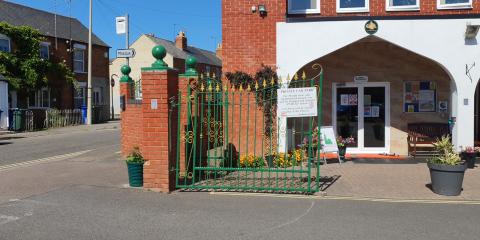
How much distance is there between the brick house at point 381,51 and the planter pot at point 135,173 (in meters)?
4.49

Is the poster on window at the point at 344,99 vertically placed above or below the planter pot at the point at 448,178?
above

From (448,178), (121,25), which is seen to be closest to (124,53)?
(121,25)

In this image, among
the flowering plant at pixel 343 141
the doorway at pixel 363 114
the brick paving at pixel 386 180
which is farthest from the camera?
the doorway at pixel 363 114

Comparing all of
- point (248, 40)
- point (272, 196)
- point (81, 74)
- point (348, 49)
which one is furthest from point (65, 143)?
point (81, 74)

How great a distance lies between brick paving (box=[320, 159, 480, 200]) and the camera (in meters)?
8.38

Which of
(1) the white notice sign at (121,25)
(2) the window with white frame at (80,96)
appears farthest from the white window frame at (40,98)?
(1) the white notice sign at (121,25)

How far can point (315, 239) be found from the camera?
5656 mm

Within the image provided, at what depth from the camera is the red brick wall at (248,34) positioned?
12234 millimetres

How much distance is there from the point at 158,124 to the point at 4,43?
76.0 ft

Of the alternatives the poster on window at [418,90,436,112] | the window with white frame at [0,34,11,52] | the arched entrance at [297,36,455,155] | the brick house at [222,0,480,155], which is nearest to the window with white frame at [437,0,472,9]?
the brick house at [222,0,480,155]

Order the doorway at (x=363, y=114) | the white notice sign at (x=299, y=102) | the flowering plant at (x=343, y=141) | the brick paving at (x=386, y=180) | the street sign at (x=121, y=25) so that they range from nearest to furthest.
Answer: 1. the white notice sign at (x=299, y=102)
2. the brick paving at (x=386, y=180)
3. the flowering plant at (x=343, y=141)
4. the doorway at (x=363, y=114)
5. the street sign at (x=121, y=25)

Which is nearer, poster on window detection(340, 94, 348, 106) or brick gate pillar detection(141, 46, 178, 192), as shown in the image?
brick gate pillar detection(141, 46, 178, 192)

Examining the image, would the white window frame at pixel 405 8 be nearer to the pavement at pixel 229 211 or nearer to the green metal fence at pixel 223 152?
the green metal fence at pixel 223 152

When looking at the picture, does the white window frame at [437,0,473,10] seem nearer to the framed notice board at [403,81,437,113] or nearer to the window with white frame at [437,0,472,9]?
the window with white frame at [437,0,472,9]
